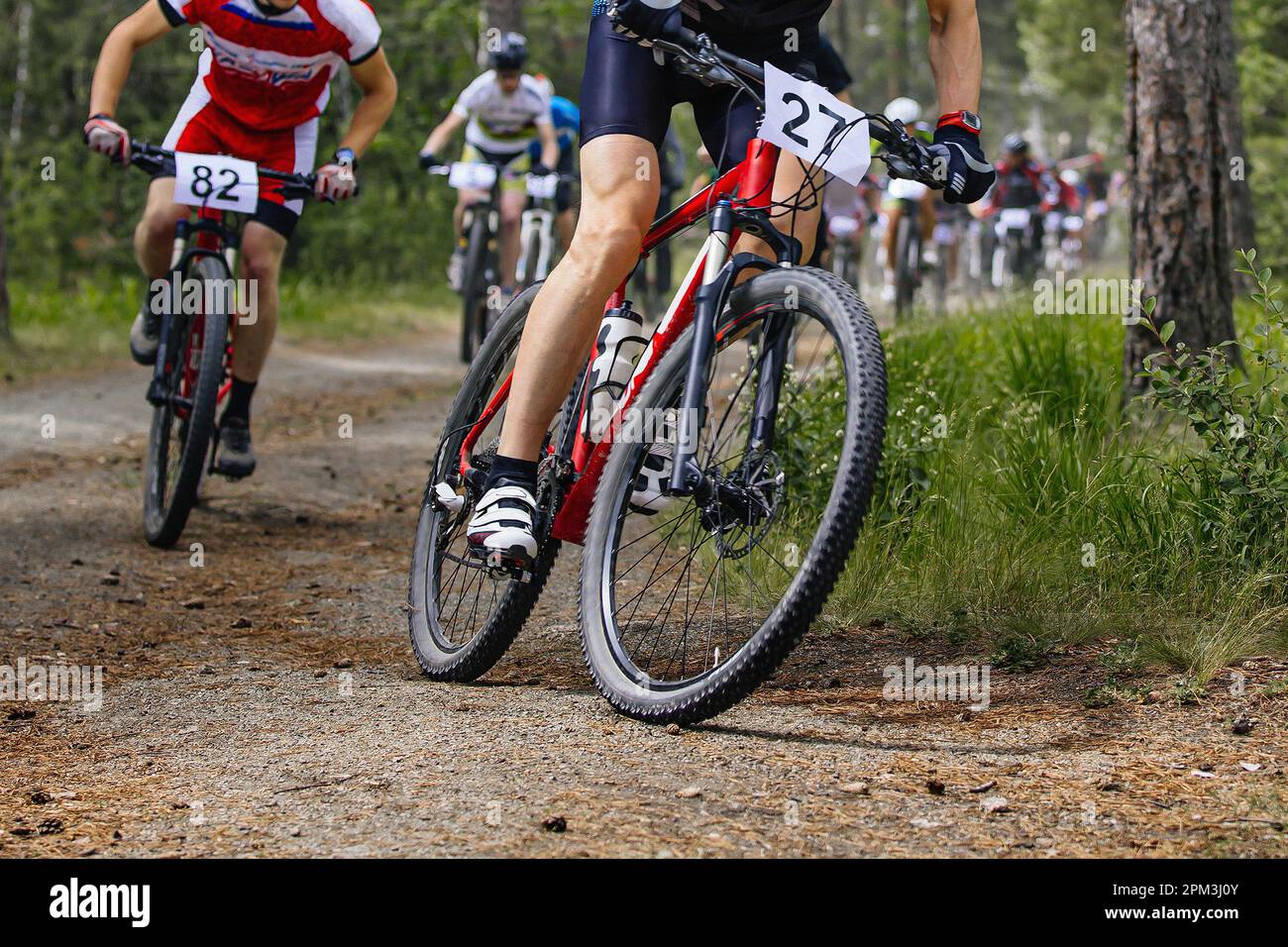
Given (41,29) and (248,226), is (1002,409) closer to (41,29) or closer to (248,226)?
(248,226)

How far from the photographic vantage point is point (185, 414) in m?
5.18

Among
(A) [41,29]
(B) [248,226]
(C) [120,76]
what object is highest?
(A) [41,29]

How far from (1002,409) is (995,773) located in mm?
2571

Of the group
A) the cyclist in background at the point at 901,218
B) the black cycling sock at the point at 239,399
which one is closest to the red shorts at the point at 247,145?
the black cycling sock at the point at 239,399

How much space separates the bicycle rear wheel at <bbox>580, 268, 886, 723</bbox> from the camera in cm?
251

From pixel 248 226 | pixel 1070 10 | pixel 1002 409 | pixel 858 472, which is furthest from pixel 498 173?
pixel 1070 10

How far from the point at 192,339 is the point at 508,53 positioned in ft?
18.8

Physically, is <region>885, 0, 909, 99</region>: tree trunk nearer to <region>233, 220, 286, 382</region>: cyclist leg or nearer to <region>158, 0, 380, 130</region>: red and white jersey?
<region>158, 0, 380, 130</region>: red and white jersey

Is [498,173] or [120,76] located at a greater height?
[498,173]

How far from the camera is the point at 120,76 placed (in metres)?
5.12

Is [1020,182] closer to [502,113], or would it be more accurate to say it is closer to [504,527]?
[502,113]

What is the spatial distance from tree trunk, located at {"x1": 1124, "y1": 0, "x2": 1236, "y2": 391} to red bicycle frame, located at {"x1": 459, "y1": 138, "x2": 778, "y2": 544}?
248 centimetres

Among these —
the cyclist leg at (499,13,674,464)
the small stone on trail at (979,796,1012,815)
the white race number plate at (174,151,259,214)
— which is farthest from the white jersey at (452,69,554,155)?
the small stone on trail at (979,796,1012,815)

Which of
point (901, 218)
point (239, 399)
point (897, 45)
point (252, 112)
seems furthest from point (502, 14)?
point (897, 45)
